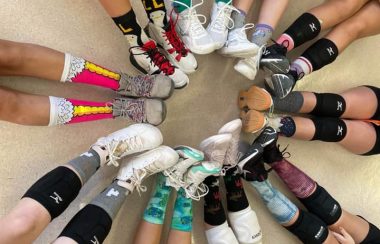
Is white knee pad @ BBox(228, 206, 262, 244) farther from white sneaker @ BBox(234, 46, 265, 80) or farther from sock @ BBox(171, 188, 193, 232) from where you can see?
white sneaker @ BBox(234, 46, 265, 80)

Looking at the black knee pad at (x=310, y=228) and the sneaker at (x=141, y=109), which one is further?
the black knee pad at (x=310, y=228)

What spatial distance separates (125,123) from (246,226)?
1.85ft

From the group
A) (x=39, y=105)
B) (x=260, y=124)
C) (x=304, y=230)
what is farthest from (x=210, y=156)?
(x=39, y=105)

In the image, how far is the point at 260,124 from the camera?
1341 mm

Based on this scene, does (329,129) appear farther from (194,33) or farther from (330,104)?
(194,33)

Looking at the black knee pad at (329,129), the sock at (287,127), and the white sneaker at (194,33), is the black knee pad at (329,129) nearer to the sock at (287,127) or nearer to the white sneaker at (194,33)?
the sock at (287,127)

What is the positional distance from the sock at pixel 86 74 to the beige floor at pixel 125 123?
93 millimetres

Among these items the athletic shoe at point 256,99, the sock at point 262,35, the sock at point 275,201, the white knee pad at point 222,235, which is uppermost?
the sock at point 262,35

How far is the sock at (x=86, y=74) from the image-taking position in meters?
1.17

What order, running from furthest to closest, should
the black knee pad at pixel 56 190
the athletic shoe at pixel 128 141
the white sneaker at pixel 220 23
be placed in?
the white sneaker at pixel 220 23
the athletic shoe at pixel 128 141
the black knee pad at pixel 56 190

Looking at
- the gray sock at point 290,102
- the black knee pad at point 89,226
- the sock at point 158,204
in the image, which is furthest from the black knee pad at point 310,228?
the black knee pad at point 89,226

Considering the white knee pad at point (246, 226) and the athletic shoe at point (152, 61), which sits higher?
the athletic shoe at point (152, 61)

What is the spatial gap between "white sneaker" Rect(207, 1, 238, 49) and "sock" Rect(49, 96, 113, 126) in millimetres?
448

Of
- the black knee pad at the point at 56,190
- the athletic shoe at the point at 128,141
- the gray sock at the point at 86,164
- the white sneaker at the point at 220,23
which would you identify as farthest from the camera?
the white sneaker at the point at 220,23
